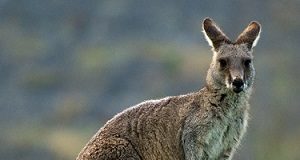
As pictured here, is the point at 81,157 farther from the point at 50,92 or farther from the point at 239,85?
the point at 50,92

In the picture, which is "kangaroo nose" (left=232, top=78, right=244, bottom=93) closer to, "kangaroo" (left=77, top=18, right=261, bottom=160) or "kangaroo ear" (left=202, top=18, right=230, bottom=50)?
"kangaroo" (left=77, top=18, right=261, bottom=160)

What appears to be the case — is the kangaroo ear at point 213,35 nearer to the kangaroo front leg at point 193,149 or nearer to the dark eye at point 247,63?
the dark eye at point 247,63

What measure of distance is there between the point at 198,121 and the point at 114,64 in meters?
35.8

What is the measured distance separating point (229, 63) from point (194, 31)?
39854 millimetres

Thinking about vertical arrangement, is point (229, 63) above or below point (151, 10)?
below

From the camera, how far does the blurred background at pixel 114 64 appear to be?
1999 inches

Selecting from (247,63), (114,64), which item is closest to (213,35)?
(247,63)

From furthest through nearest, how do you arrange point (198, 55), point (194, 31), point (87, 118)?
point (194, 31), point (198, 55), point (87, 118)

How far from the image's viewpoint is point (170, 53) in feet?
184

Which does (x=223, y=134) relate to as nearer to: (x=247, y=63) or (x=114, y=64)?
(x=247, y=63)

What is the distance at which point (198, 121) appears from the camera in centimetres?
1881

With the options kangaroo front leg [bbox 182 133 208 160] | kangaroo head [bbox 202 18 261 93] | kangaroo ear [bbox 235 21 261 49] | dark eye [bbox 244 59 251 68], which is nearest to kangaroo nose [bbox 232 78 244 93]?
kangaroo head [bbox 202 18 261 93]

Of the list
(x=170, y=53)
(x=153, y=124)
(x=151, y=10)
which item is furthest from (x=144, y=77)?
(x=153, y=124)

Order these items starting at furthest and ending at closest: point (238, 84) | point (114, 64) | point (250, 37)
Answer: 1. point (114, 64)
2. point (250, 37)
3. point (238, 84)
